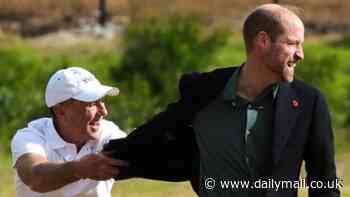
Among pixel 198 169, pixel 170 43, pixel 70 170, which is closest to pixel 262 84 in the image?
pixel 198 169

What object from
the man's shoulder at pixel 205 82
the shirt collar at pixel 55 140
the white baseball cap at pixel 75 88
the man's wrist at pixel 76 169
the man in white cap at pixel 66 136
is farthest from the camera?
the shirt collar at pixel 55 140

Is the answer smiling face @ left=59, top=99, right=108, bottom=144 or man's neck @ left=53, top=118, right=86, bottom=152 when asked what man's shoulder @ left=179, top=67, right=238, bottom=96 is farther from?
man's neck @ left=53, top=118, right=86, bottom=152

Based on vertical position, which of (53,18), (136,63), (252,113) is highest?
(252,113)

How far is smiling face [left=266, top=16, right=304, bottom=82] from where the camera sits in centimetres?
384

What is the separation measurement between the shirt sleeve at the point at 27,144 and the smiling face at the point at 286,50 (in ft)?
3.61

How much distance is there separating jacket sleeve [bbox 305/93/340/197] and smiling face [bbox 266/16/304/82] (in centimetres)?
15

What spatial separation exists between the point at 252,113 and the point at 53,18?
38.2 meters

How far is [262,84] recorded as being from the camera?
3.92 m

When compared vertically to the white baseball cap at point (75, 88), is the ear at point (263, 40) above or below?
above

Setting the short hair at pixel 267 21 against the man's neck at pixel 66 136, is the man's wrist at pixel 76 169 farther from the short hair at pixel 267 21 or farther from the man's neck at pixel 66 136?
the short hair at pixel 267 21

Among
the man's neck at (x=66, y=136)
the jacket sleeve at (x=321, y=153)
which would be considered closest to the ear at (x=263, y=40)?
the jacket sleeve at (x=321, y=153)

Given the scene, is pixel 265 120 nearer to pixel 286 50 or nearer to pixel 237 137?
pixel 237 137

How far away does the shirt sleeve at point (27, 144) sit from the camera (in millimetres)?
4465

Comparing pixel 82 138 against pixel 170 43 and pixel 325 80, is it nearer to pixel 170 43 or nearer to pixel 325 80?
pixel 325 80
